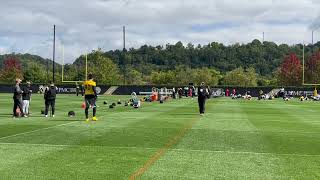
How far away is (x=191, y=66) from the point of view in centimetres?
15475

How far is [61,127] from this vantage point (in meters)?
19.4

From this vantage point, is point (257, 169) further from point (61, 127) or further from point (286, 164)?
point (61, 127)

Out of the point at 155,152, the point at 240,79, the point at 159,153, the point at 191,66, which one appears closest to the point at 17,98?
the point at 155,152

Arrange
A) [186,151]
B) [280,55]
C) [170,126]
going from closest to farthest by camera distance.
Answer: [186,151] < [170,126] < [280,55]

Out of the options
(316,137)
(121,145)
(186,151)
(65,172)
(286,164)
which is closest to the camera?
(65,172)

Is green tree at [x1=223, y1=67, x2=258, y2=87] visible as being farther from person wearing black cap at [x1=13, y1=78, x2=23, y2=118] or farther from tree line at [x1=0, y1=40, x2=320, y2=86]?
person wearing black cap at [x1=13, y1=78, x2=23, y2=118]

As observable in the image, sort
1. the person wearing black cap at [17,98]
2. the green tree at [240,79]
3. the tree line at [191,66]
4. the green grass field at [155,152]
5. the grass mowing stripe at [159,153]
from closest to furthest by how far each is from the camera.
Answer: the grass mowing stripe at [159,153] → the green grass field at [155,152] → the person wearing black cap at [17,98] → the tree line at [191,66] → the green tree at [240,79]

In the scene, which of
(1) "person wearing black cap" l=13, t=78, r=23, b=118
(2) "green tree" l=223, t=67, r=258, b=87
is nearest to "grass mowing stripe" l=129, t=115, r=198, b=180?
(1) "person wearing black cap" l=13, t=78, r=23, b=118

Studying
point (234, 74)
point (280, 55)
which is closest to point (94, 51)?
point (234, 74)

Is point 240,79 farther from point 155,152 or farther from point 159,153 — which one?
point 159,153

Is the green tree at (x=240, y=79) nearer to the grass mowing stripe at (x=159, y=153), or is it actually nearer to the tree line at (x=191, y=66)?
the tree line at (x=191, y=66)

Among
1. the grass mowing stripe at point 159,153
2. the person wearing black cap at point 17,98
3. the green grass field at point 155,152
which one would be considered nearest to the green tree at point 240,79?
the person wearing black cap at point 17,98

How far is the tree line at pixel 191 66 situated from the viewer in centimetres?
10162

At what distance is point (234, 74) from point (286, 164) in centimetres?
10371
